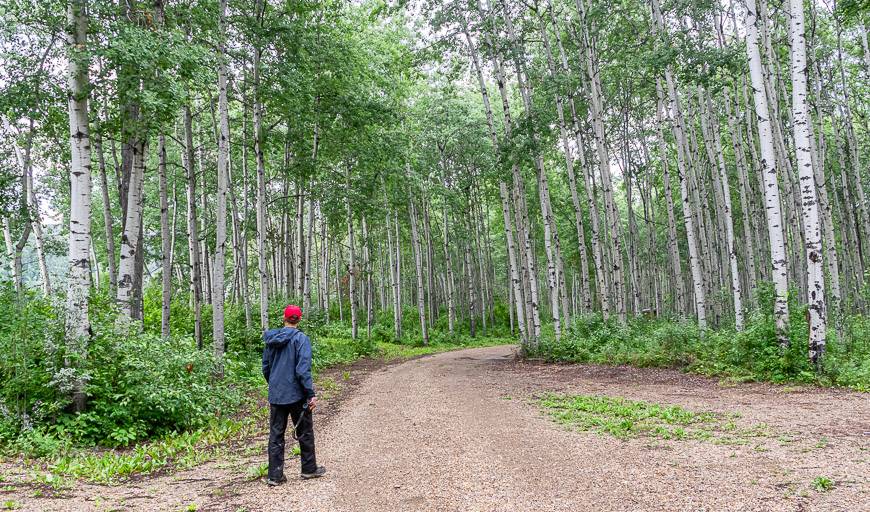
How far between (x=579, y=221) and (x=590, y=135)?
7.09 meters

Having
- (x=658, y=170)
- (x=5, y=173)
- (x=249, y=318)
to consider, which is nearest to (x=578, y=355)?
(x=249, y=318)

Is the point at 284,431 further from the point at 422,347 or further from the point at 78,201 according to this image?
the point at 422,347

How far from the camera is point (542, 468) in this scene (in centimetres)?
503

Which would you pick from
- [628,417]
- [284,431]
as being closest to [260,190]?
[284,431]

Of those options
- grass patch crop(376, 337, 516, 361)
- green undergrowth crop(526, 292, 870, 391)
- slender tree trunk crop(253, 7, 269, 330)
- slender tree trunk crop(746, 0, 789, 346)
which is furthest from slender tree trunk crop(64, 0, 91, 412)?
grass patch crop(376, 337, 516, 361)

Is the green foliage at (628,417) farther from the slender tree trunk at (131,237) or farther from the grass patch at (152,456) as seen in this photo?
the slender tree trunk at (131,237)

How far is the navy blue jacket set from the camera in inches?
202

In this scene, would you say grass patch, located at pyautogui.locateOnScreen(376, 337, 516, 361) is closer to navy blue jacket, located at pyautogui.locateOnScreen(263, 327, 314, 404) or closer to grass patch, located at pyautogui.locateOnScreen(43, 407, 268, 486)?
grass patch, located at pyautogui.locateOnScreen(43, 407, 268, 486)

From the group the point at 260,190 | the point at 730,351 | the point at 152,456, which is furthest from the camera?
the point at 260,190

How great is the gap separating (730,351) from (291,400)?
32.4ft

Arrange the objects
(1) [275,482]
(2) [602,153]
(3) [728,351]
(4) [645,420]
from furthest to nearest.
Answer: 1. (2) [602,153]
2. (3) [728,351]
3. (4) [645,420]
4. (1) [275,482]

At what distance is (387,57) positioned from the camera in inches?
811

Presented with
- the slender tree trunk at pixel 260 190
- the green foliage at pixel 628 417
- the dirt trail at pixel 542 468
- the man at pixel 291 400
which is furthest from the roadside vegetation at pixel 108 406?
the slender tree trunk at pixel 260 190

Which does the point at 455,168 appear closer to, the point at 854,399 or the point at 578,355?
the point at 578,355
